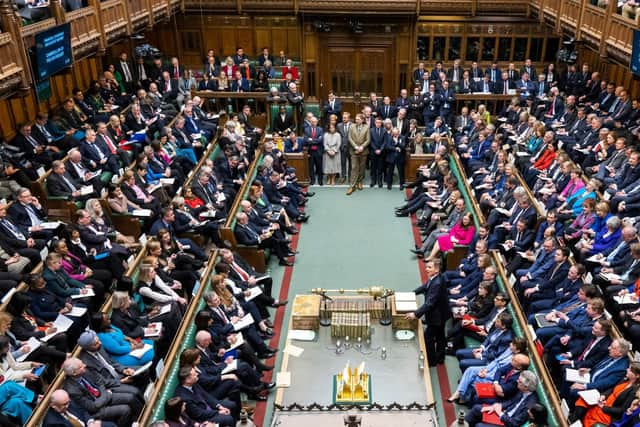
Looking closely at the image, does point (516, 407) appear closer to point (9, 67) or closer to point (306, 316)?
point (306, 316)

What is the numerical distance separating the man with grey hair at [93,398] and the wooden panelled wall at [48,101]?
7.78 m

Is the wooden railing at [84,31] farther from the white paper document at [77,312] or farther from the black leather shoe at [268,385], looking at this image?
the black leather shoe at [268,385]

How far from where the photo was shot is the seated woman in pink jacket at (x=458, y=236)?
9.32 m

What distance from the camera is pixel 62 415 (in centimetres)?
530

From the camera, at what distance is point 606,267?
25.8 feet

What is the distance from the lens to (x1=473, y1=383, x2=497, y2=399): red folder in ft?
20.4

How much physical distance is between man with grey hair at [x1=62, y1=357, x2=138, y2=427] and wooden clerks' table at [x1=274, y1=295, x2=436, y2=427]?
168 cm

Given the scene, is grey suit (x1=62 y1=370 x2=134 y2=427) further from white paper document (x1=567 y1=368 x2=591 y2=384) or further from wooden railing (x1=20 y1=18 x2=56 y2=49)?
wooden railing (x1=20 y1=18 x2=56 y2=49)

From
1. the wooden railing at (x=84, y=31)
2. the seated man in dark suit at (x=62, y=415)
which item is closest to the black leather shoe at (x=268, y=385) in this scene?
the seated man in dark suit at (x=62, y=415)

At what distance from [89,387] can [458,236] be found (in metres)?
6.01

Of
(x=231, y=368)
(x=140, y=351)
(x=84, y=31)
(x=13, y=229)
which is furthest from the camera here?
(x=84, y=31)

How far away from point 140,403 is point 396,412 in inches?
109

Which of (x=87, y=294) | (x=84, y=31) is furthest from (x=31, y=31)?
(x=87, y=294)

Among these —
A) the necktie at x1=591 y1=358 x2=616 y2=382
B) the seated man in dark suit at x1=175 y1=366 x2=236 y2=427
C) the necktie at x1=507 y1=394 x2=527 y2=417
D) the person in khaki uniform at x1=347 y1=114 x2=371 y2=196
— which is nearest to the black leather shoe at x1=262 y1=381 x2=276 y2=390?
the seated man in dark suit at x1=175 y1=366 x2=236 y2=427
